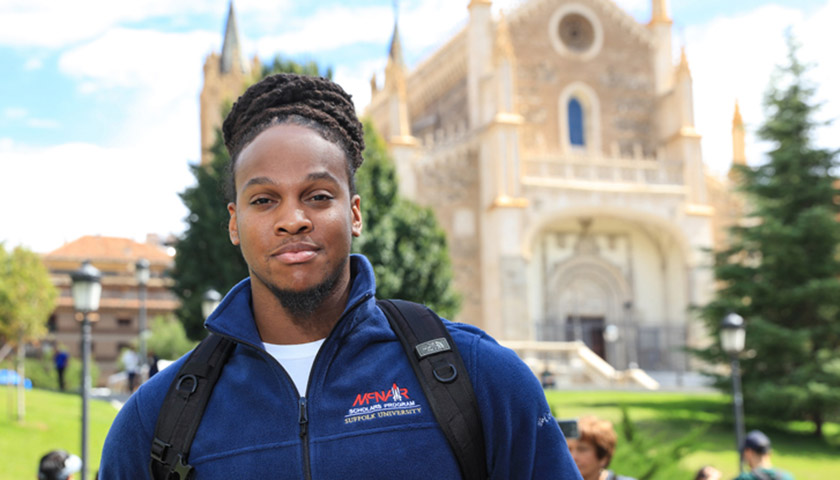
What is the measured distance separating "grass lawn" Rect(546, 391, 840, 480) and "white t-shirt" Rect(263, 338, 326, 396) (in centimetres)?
1285

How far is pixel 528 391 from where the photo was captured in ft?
5.22

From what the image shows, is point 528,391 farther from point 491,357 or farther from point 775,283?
point 775,283

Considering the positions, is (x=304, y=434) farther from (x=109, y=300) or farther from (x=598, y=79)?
(x=109, y=300)

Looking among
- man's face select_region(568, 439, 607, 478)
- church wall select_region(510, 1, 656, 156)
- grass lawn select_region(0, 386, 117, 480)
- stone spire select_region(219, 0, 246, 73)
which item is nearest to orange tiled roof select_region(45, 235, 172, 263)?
stone spire select_region(219, 0, 246, 73)

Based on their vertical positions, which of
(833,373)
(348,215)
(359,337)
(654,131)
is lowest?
(833,373)

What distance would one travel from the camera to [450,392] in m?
1.57

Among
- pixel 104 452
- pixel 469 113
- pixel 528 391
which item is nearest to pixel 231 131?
pixel 104 452

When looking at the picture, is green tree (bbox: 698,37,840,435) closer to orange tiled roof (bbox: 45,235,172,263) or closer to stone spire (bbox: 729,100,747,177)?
stone spire (bbox: 729,100,747,177)

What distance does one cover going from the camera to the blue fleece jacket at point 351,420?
1551 mm

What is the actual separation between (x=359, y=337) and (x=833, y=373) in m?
17.7

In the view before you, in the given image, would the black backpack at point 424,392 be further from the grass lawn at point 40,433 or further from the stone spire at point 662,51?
the stone spire at point 662,51

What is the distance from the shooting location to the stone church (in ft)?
98.7

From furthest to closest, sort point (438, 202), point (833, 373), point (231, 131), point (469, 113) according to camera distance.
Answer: point (469, 113), point (438, 202), point (833, 373), point (231, 131)

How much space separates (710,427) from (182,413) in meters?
18.1
